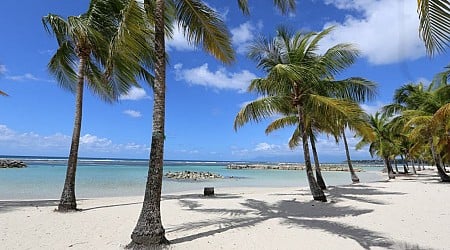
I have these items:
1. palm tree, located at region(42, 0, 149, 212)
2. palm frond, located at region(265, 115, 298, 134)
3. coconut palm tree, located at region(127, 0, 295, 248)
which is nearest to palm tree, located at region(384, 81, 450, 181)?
palm frond, located at region(265, 115, 298, 134)

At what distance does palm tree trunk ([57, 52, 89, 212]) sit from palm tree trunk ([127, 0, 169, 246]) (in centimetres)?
465

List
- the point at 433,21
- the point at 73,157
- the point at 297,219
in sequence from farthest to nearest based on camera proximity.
Result: the point at 73,157
the point at 297,219
the point at 433,21

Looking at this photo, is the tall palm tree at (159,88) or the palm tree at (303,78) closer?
the tall palm tree at (159,88)

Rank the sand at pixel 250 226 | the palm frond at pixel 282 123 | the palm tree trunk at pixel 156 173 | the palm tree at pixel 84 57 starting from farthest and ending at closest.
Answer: the palm frond at pixel 282 123
the palm tree at pixel 84 57
the sand at pixel 250 226
the palm tree trunk at pixel 156 173

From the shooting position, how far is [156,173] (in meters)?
5.73

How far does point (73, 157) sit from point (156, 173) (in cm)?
503

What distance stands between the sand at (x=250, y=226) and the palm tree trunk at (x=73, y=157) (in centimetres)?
43

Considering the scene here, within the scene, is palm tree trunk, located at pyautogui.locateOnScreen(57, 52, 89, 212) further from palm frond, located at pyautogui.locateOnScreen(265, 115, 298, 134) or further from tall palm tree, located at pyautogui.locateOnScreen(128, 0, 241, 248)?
palm frond, located at pyautogui.locateOnScreen(265, 115, 298, 134)

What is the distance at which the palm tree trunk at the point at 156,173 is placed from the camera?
549cm

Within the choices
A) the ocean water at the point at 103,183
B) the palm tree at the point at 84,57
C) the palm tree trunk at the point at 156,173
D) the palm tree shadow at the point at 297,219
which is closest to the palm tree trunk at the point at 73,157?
the palm tree at the point at 84,57

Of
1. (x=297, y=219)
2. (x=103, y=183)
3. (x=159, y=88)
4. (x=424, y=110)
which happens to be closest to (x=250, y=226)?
(x=297, y=219)

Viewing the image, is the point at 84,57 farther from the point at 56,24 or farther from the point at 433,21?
the point at 433,21

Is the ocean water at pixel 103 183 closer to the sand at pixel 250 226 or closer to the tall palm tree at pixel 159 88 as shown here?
the sand at pixel 250 226

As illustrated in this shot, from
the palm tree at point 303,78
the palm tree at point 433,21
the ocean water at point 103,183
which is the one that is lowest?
the ocean water at point 103,183
